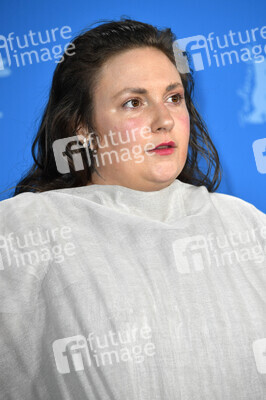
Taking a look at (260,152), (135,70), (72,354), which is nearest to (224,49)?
(260,152)

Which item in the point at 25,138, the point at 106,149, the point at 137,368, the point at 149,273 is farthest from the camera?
the point at 25,138

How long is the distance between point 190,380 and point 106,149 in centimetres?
56

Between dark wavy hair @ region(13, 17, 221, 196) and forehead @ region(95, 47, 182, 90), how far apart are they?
0.07 ft

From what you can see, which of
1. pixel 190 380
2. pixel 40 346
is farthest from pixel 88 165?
pixel 190 380

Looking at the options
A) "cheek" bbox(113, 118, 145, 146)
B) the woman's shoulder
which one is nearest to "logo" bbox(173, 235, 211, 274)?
the woman's shoulder

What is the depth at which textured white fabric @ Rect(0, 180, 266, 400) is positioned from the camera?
38.2 inches

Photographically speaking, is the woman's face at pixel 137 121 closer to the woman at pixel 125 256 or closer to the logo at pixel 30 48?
the woman at pixel 125 256

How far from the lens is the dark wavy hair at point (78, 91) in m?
1.21

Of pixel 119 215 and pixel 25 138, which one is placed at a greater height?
pixel 25 138

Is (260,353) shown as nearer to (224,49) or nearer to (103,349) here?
(103,349)

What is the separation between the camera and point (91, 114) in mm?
1204

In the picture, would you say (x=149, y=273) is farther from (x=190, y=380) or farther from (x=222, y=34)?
(x=222, y=34)

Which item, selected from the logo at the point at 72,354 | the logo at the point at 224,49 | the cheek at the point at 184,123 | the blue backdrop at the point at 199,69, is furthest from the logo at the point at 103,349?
the logo at the point at 224,49

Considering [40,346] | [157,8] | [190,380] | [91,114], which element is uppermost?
[157,8]
